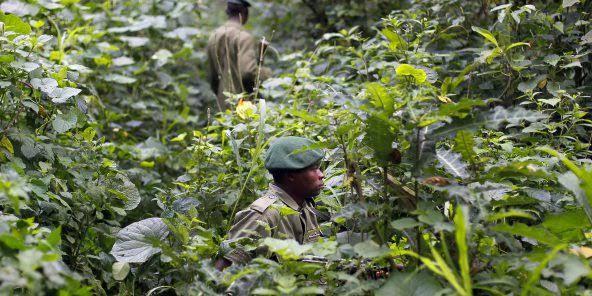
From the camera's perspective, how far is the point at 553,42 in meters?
4.92

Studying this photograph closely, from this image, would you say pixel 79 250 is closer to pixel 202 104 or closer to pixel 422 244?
pixel 422 244

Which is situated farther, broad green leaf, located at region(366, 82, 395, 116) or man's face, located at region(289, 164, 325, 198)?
man's face, located at region(289, 164, 325, 198)

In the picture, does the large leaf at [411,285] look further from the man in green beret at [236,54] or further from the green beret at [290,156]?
the man in green beret at [236,54]

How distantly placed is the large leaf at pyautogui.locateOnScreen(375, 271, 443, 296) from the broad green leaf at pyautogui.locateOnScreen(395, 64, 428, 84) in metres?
0.89

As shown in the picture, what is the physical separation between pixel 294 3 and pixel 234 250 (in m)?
5.31

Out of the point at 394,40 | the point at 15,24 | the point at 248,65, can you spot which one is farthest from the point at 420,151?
the point at 248,65

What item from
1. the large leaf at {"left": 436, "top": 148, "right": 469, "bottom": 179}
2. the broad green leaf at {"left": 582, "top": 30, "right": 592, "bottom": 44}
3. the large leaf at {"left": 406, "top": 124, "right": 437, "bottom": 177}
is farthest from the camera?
the broad green leaf at {"left": 582, "top": 30, "right": 592, "bottom": 44}

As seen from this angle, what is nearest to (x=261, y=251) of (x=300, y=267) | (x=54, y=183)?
(x=300, y=267)

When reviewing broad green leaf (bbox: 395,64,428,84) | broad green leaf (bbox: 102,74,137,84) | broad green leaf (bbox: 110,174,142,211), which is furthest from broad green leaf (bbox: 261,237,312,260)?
broad green leaf (bbox: 102,74,137,84)

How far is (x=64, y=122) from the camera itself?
163 inches

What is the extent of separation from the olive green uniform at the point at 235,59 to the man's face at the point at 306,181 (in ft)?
8.90

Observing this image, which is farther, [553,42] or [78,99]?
[553,42]

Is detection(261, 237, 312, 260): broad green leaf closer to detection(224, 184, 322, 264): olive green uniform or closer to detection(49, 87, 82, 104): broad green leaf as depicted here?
detection(224, 184, 322, 264): olive green uniform

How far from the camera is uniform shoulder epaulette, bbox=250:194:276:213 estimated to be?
342 cm
